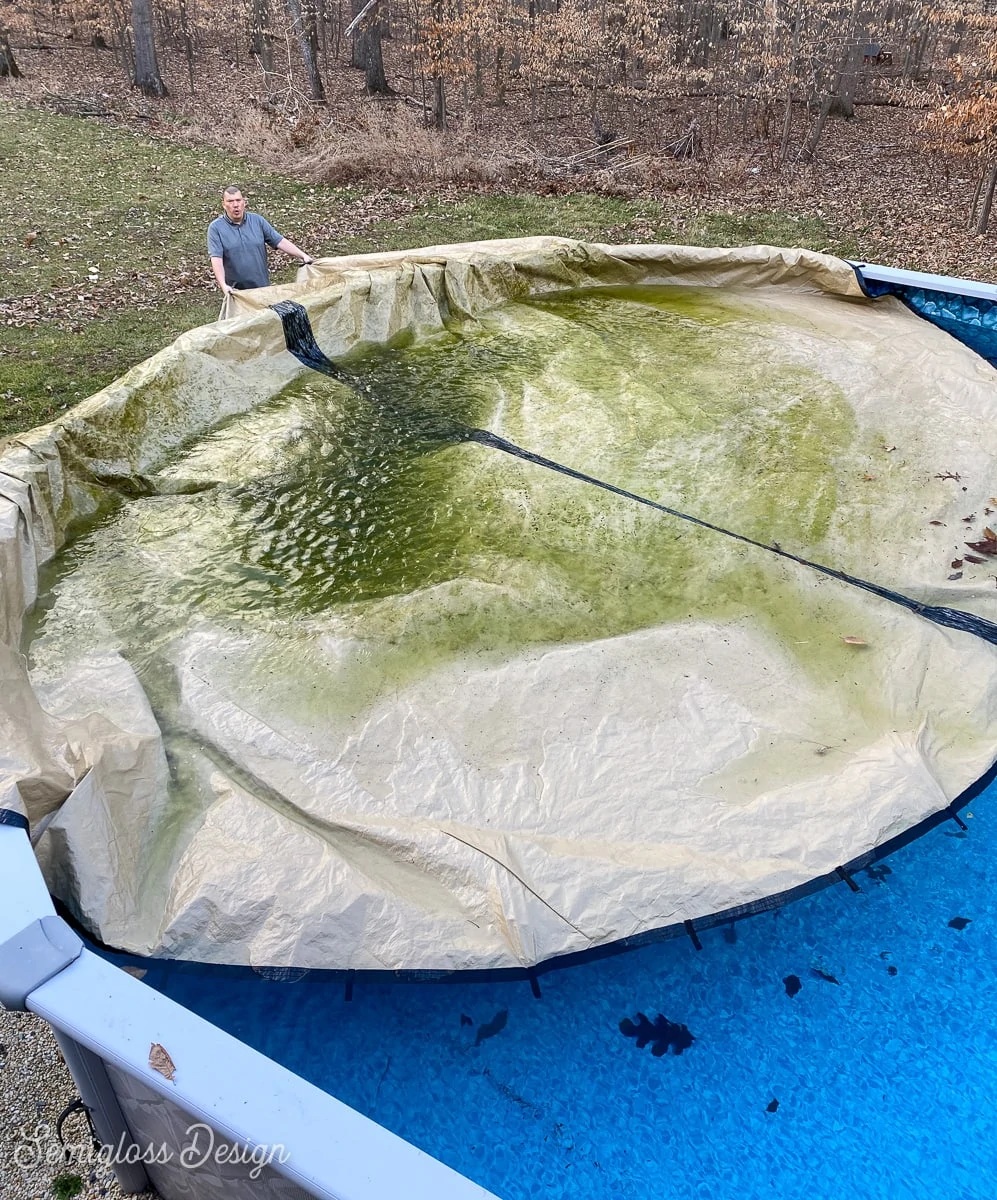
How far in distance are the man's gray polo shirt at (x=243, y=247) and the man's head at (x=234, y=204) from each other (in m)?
0.06

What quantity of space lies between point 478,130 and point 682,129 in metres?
2.81

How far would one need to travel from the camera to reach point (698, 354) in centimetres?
506

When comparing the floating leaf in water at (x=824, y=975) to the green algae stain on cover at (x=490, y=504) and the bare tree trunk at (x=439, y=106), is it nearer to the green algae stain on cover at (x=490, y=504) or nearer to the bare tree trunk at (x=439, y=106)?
the green algae stain on cover at (x=490, y=504)

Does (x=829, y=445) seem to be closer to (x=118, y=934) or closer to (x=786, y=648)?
(x=786, y=648)

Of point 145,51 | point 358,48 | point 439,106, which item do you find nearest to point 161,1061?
point 439,106

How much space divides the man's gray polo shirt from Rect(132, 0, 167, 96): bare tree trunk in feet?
30.3

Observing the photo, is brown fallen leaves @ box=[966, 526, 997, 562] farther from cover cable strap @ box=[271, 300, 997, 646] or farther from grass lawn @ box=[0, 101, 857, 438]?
grass lawn @ box=[0, 101, 857, 438]

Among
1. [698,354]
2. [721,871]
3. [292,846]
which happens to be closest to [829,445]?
[698,354]

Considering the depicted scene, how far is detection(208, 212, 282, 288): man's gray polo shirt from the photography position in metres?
5.19

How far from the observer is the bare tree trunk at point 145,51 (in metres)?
12.0

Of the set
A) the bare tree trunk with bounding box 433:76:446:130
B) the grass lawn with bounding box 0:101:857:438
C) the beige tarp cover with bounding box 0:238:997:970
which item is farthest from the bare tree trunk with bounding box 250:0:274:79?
the beige tarp cover with bounding box 0:238:997:970

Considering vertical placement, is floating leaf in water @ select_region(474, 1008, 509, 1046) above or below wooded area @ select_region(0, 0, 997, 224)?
below

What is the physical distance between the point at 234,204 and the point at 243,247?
29cm

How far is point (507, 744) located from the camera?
2.81 meters
